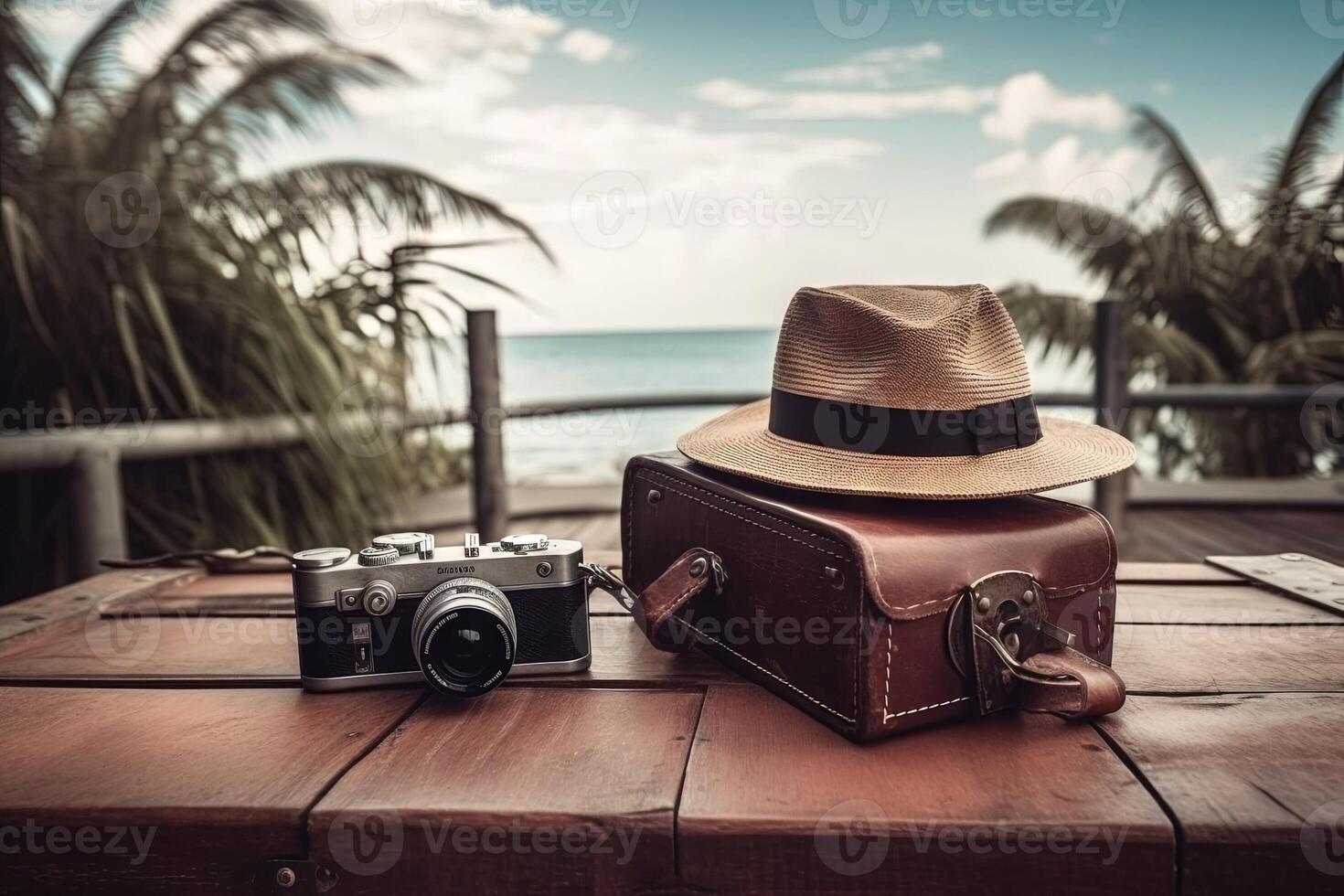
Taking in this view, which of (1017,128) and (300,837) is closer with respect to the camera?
(300,837)

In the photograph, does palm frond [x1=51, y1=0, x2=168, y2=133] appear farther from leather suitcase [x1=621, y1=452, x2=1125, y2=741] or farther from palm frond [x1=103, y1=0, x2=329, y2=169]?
leather suitcase [x1=621, y1=452, x2=1125, y2=741]

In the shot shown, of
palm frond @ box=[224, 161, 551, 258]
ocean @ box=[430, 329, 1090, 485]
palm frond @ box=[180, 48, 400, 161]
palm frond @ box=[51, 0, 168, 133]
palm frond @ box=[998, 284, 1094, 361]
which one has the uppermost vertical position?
palm frond @ box=[51, 0, 168, 133]

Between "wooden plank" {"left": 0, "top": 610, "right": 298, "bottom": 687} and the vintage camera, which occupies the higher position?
the vintage camera

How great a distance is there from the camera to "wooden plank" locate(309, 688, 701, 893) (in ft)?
2.05

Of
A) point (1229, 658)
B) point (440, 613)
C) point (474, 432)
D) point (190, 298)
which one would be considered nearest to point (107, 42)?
point (190, 298)

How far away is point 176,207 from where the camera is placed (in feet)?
8.25

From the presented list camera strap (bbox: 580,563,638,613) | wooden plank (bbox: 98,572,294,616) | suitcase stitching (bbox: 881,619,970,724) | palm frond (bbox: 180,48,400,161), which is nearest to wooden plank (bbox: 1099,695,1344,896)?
suitcase stitching (bbox: 881,619,970,724)

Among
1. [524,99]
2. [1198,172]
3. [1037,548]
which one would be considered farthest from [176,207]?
[524,99]

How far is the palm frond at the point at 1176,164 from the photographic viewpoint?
608 centimetres

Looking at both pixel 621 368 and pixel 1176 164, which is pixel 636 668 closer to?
pixel 1176 164

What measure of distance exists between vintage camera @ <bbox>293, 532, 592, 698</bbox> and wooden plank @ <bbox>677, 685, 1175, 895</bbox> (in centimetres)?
26

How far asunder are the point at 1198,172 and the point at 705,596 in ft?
22.7

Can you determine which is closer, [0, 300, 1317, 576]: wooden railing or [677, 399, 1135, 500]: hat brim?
[677, 399, 1135, 500]: hat brim

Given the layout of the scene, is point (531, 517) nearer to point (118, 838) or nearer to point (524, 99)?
point (118, 838)
